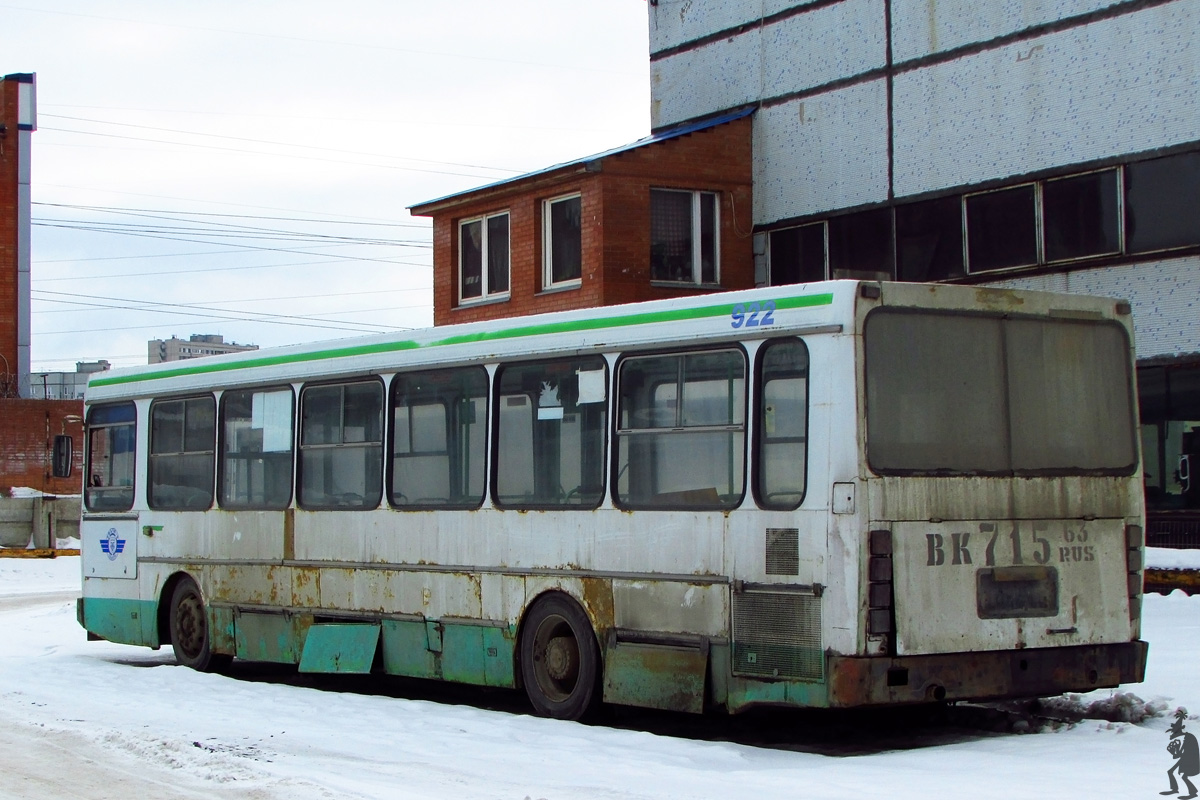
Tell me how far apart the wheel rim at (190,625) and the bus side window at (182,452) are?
2.84 feet

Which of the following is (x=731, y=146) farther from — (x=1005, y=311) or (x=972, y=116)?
(x=1005, y=311)

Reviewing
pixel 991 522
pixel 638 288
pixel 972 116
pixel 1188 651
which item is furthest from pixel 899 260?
pixel 991 522

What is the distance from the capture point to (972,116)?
2084 cm

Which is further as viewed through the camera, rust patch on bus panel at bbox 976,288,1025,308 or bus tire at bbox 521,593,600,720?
bus tire at bbox 521,593,600,720

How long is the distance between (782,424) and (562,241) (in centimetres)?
1447

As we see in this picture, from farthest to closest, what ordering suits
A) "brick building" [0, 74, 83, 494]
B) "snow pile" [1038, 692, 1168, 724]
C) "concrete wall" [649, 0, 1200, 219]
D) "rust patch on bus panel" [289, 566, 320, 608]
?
"brick building" [0, 74, 83, 494]
"concrete wall" [649, 0, 1200, 219]
"rust patch on bus panel" [289, 566, 320, 608]
"snow pile" [1038, 692, 1168, 724]

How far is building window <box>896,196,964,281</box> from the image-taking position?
21.3 metres

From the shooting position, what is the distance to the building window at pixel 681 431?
33.2ft

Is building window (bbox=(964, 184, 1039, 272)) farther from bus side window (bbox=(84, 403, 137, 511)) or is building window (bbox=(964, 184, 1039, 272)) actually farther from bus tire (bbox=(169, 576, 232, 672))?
bus tire (bbox=(169, 576, 232, 672))

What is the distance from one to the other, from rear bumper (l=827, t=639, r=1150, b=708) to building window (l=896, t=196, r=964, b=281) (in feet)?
37.8

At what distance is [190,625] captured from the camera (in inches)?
603

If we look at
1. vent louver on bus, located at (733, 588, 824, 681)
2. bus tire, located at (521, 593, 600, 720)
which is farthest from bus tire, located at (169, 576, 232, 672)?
vent louver on bus, located at (733, 588, 824, 681)

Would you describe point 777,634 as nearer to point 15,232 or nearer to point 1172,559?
point 1172,559

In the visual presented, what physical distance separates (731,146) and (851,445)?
1498 cm
